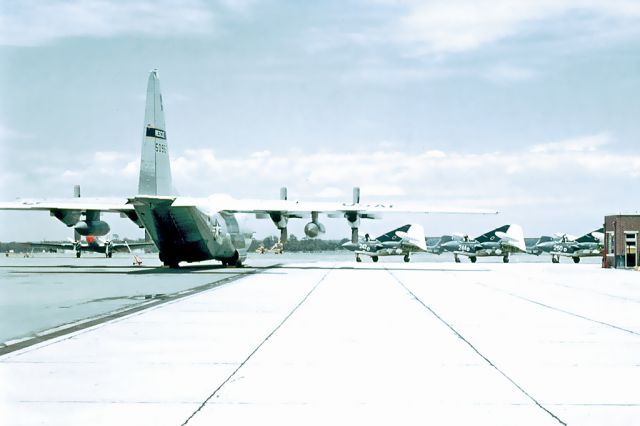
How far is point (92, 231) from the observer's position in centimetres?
3800

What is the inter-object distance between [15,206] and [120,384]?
29.2 metres

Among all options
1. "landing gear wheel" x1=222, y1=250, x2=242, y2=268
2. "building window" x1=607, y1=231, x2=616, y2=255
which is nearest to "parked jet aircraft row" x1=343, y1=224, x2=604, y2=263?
"building window" x1=607, y1=231, x2=616, y2=255

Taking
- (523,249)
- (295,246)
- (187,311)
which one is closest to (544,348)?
(187,311)

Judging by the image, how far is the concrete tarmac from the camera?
705cm

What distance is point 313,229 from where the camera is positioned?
1538 inches

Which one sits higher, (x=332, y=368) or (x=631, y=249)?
(x=631, y=249)

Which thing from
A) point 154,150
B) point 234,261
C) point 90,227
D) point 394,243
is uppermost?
point 154,150

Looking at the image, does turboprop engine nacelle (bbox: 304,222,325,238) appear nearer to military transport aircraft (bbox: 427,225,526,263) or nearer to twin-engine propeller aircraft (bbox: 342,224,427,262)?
twin-engine propeller aircraft (bbox: 342,224,427,262)

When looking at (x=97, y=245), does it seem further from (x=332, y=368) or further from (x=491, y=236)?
(x=332, y=368)

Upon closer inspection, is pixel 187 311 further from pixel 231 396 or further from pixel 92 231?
pixel 92 231

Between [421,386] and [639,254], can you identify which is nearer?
[421,386]

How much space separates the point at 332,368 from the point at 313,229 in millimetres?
29648

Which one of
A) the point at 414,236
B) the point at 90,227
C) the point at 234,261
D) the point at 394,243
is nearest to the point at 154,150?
the point at 90,227

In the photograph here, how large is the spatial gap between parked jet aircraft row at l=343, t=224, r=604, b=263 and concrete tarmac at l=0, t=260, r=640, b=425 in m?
38.4
